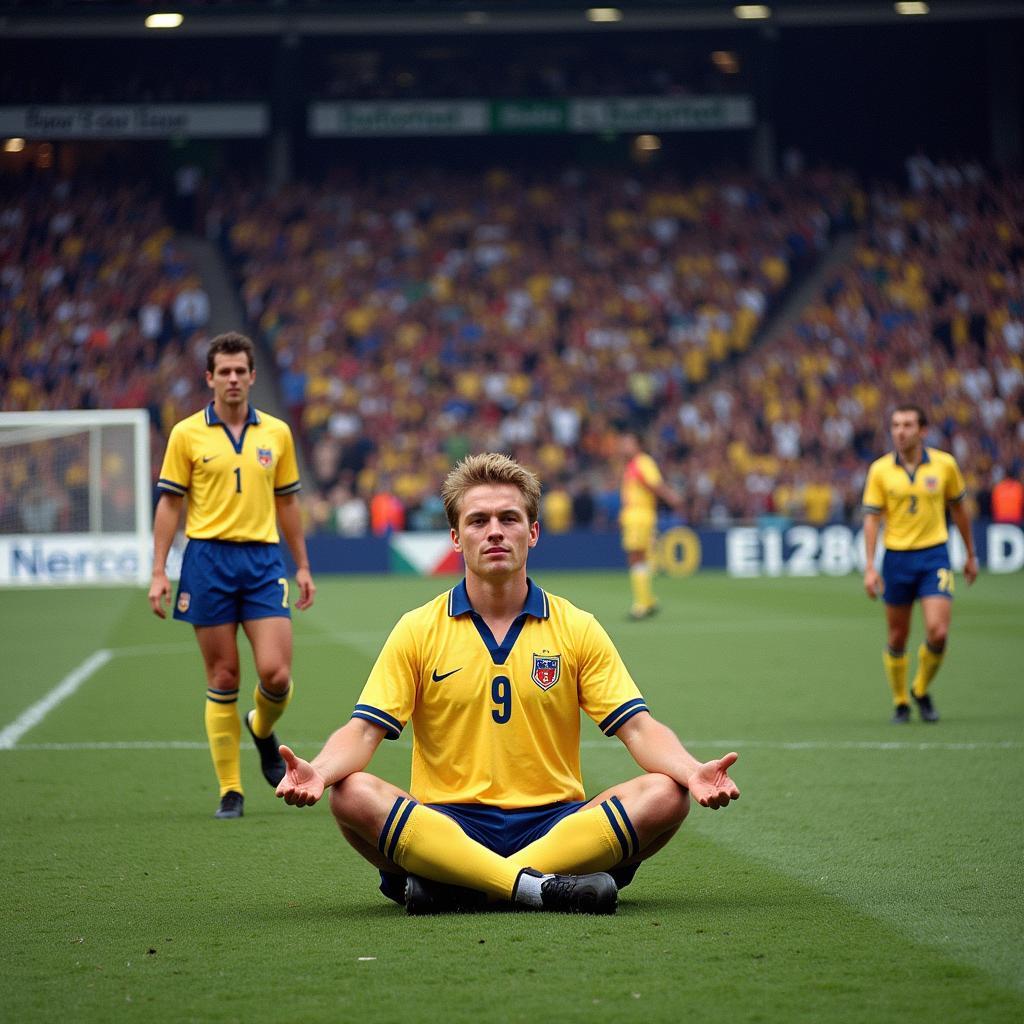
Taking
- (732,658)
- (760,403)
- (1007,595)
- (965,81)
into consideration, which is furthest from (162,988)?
(965,81)

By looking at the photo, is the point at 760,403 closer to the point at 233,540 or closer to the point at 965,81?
the point at 965,81

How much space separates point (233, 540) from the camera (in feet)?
25.0

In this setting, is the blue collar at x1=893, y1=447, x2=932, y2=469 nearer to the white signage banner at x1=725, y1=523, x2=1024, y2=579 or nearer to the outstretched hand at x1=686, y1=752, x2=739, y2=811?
the outstretched hand at x1=686, y1=752, x2=739, y2=811

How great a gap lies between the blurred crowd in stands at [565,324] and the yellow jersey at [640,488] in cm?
996

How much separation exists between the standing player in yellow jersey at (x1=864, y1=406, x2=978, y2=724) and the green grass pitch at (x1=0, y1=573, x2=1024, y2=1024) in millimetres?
370

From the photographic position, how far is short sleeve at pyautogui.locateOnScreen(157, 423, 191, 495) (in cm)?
761

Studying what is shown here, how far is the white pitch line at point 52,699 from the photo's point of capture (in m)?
10.2

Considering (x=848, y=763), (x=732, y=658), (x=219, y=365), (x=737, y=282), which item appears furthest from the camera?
(x=737, y=282)

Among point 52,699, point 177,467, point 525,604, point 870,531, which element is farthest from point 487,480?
point 52,699

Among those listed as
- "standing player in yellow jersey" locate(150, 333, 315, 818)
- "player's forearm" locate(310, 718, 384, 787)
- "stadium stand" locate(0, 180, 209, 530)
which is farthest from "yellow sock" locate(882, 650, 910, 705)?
"stadium stand" locate(0, 180, 209, 530)

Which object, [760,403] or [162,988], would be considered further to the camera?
[760,403]

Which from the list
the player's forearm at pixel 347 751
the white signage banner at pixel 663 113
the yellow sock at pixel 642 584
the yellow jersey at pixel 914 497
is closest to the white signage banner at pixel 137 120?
the white signage banner at pixel 663 113

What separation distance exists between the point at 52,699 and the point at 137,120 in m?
24.7

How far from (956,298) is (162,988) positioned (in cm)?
3115
